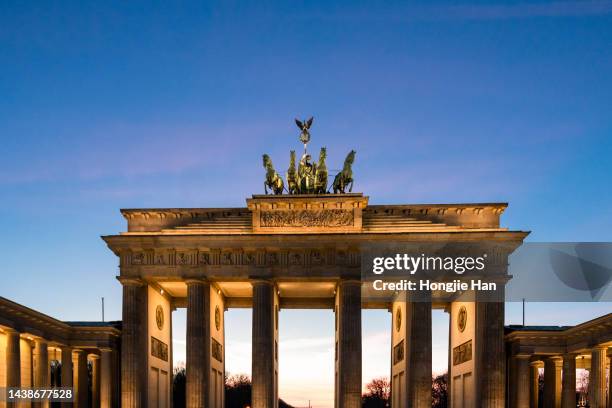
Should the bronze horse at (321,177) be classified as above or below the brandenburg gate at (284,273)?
above

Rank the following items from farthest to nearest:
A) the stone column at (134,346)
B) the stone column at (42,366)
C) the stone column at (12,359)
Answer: the stone column at (134,346)
the stone column at (42,366)
the stone column at (12,359)

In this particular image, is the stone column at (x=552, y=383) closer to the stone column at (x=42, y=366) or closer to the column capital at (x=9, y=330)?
the stone column at (x=42, y=366)

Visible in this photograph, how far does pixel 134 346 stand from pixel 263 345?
9.50m

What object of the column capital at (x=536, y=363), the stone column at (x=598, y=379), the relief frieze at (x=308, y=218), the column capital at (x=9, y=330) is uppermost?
the relief frieze at (x=308, y=218)

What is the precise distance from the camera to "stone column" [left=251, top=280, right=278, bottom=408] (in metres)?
53.0

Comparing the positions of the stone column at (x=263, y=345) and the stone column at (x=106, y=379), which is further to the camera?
the stone column at (x=106, y=379)

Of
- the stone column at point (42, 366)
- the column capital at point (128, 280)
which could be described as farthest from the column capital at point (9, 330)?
the column capital at point (128, 280)

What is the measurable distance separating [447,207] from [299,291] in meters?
14.9

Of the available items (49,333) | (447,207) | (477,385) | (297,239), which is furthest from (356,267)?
(49,333)

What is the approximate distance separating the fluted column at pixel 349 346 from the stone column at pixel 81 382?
21.2m

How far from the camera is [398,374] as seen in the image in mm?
60594

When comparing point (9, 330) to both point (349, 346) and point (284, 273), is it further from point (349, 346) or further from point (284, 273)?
point (349, 346)

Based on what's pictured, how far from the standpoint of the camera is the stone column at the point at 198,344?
53.4 m

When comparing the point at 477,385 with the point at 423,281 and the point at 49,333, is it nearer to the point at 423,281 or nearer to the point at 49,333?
the point at 423,281
